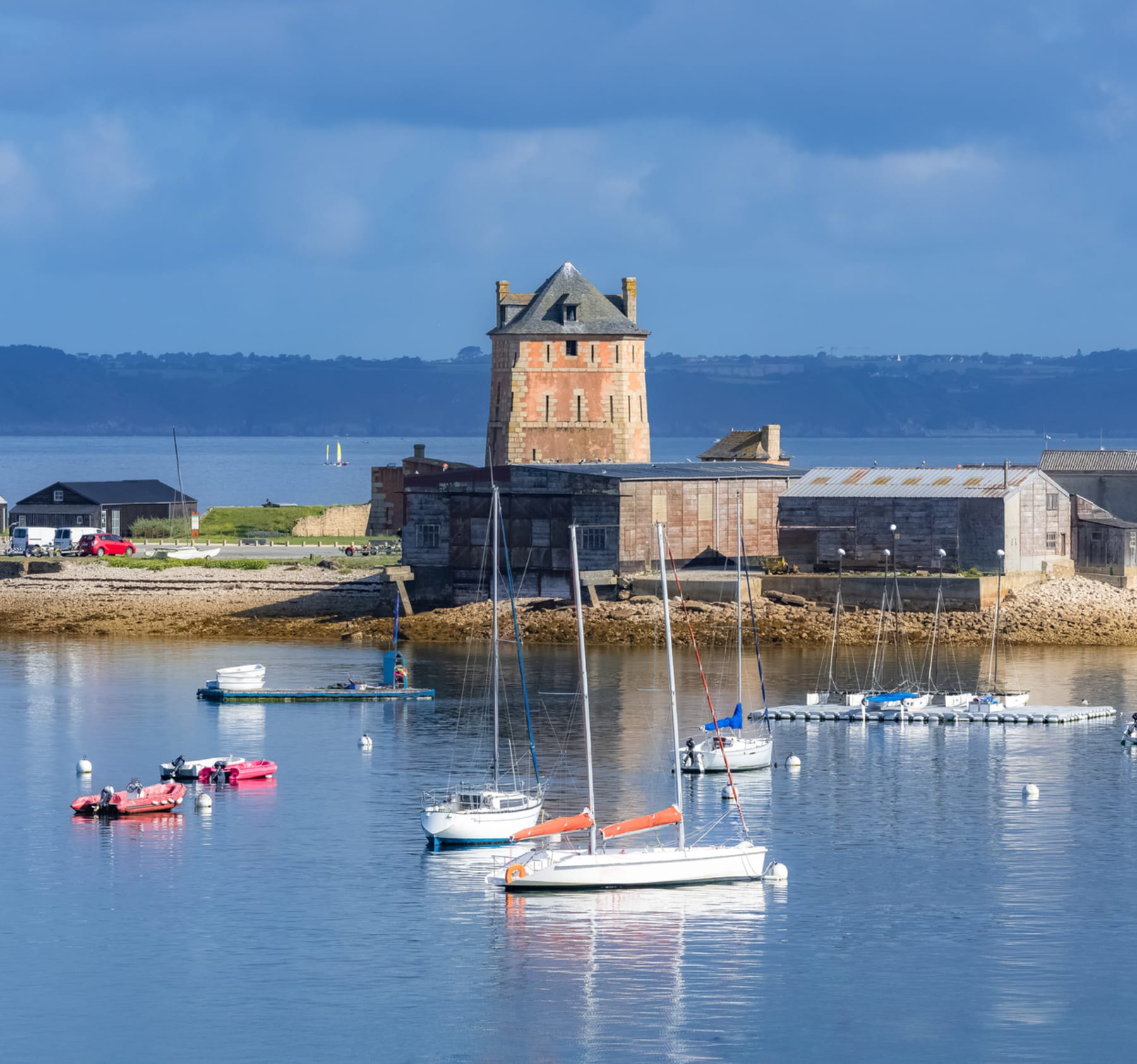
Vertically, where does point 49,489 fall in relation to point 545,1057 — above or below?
above

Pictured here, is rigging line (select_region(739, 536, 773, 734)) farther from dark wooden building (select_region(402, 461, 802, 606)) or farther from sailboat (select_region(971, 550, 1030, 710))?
sailboat (select_region(971, 550, 1030, 710))

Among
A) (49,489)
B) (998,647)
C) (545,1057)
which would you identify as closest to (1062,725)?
(998,647)

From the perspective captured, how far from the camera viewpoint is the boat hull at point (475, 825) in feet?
138

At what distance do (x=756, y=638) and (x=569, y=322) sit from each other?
2764 centimetres

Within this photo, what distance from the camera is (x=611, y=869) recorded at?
3828 centimetres

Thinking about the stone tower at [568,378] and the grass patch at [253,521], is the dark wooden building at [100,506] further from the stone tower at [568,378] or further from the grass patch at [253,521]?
the stone tower at [568,378]

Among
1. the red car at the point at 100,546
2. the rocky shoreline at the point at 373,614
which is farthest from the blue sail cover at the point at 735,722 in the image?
the red car at the point at 100,546

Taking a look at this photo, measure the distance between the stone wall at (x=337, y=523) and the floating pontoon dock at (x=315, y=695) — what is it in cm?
3833

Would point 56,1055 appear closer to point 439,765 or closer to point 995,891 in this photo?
point 995,891

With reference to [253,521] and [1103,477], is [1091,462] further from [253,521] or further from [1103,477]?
[253,521]

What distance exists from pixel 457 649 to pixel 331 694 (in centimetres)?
1132

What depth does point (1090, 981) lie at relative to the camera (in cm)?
3375

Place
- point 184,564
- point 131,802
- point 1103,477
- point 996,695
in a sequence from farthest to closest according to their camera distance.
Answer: point 1103,477
point 184,564
point 996,695
point 131,802

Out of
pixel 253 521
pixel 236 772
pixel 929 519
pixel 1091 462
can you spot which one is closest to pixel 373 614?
pixel 929 519
